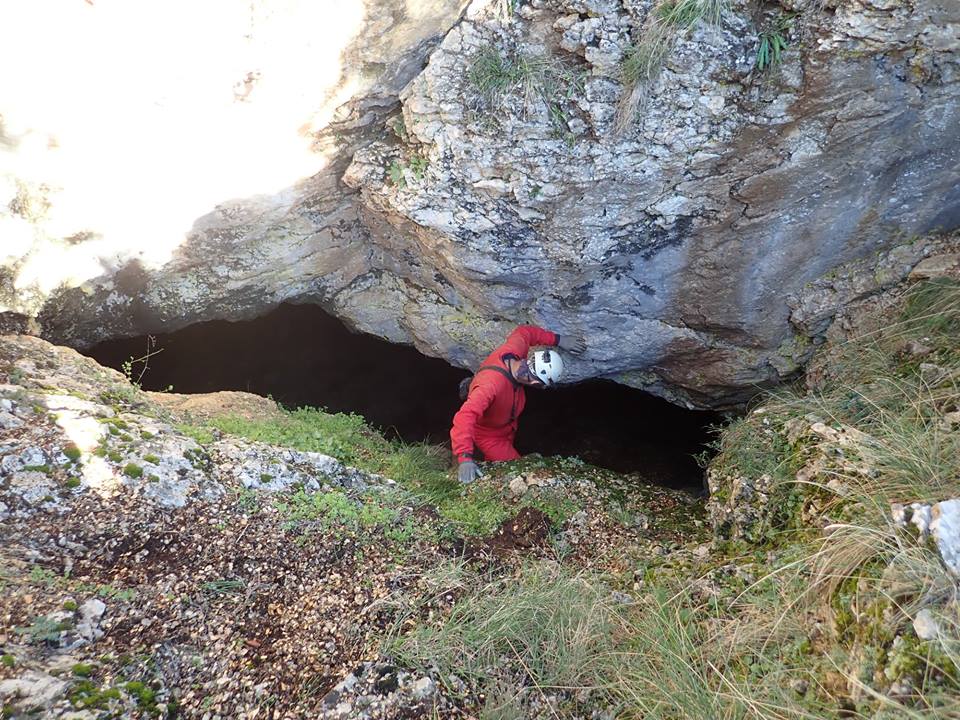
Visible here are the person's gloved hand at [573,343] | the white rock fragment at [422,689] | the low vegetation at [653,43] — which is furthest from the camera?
the person's gloved hand at [573,343]

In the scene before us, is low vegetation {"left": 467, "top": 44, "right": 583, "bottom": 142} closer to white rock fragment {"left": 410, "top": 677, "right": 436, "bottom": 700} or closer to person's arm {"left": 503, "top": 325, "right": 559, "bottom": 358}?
person's arm {"left": 503, "top": 325, "right": 559, "bottom": 358}

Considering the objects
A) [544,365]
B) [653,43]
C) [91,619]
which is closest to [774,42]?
[653,43]

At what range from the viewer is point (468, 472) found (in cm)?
496

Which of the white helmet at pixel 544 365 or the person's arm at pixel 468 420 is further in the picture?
the white helmet at pixel 544 365

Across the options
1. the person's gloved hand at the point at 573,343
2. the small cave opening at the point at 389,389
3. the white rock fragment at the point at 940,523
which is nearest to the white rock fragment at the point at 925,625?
the white rock fragment at the point at 940,523

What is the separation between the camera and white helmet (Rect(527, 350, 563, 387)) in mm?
5238

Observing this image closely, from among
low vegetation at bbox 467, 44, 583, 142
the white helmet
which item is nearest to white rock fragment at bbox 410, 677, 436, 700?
the white helmet

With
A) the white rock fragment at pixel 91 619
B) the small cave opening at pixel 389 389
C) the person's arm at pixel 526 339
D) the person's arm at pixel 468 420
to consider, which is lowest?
the small cave opening at pixel 389 389

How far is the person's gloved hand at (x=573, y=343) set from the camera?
5.96m

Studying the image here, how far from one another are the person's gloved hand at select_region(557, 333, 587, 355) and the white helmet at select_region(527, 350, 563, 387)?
2.19 feet

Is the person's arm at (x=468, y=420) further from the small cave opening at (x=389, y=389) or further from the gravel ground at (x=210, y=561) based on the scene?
the small cave opening at (x=389, y=389)

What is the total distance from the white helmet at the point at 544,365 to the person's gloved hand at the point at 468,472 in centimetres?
91

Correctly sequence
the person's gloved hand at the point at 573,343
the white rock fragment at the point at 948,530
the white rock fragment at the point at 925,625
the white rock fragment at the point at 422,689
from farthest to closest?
the person's gloved hand at the point at 573,343
the white rock fragment at the point at 422,689
the white rock fragment at the point at 948,530
the white rock fragment at the point at 925,625

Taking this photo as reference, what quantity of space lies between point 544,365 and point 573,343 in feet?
2.87
